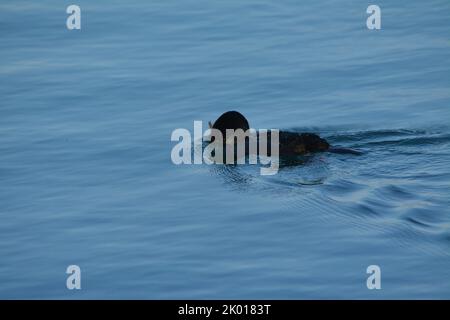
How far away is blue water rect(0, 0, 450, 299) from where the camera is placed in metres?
8.41

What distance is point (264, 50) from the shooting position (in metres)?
14.3

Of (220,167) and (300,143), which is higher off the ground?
(300,143)

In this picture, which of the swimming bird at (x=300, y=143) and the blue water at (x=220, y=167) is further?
the swimming bird at (x=300, y=143)

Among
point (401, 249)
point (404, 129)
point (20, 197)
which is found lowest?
point (401, 249)

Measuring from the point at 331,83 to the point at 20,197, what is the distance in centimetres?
478

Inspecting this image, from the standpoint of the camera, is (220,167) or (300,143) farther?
(220,167)

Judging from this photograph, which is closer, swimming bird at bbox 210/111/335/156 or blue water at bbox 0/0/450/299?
blue water at bbox 0/0/450/299

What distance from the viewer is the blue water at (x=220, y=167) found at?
8.41 meters

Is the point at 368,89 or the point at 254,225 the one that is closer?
the point at 254,225

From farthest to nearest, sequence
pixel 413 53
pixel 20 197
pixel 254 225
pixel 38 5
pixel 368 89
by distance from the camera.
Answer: pixel 38 5 < pixel 413 53 < pixel 368 89 < pixel 20 197 < pixel 254 225

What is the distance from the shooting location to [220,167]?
11.1 meters
